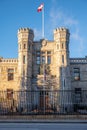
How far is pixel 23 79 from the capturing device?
1569 inches

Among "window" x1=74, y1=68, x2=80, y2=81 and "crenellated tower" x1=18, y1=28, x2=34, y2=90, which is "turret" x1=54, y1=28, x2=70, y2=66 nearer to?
"window" x1=74, y1=68, x2=80, y2=81

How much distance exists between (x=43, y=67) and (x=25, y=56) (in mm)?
3283

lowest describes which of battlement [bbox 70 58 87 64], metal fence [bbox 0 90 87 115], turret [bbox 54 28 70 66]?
metal fence [bbox 0 90 87 115]

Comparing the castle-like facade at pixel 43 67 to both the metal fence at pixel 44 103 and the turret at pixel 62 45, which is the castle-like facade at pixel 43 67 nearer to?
the turret at pixel 62 45

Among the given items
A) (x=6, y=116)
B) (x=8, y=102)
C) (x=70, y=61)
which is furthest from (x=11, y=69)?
(x=6, y=116)

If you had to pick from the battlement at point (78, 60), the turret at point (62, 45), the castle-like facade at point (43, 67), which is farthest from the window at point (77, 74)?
the turret at point (62, 45)

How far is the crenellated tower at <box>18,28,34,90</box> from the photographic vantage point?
39.8 meters

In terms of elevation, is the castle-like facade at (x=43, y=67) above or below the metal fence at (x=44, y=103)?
above

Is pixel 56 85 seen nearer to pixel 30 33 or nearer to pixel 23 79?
→ pixel 23 79

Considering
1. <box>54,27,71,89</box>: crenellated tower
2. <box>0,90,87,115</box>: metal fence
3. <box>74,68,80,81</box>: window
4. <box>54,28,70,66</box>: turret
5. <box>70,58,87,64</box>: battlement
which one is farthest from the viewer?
<box>70,58,87,64</box>: battlement

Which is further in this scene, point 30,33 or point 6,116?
point 30,33

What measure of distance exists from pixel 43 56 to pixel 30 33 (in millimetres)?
4220

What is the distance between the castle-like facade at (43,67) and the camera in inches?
1567

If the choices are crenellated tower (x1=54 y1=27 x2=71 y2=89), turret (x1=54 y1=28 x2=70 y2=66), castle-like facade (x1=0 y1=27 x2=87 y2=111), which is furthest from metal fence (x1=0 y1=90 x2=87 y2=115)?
turret (x1=54 y1=28 x2=70 y2=66)
